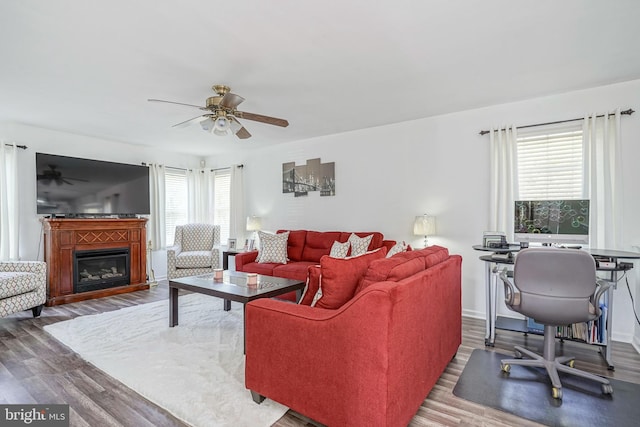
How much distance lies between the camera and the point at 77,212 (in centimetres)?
482

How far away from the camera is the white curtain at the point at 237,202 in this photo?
6234 mm

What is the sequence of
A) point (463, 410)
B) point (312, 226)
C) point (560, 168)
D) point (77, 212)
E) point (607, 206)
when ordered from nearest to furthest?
point (463, 410) → point (607, 206) → point (560, 168) → point (77, 212) → point (312, 226)

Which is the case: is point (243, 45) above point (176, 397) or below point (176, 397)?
above

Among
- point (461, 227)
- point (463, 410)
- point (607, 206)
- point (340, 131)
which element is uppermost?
point (340, 131)

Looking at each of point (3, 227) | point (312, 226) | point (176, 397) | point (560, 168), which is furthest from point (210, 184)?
point (560, 168)

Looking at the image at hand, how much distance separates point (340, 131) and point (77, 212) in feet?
13.8

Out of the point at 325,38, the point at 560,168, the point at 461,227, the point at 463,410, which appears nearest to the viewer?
the point at 463,410

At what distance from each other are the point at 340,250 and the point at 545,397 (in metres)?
2.61

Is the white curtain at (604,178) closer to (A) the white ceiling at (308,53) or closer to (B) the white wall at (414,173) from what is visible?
(B) the white wall at (414,173)

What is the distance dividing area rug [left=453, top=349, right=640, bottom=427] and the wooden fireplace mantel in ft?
16.3

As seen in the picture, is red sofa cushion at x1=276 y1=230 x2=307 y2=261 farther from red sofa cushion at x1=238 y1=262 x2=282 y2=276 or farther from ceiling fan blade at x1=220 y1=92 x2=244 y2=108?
ceiling fan blade at x1=220 y1=92 x2=244 y2=108

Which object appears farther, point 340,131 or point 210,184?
point 210,184

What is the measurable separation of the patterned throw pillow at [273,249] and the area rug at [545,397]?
286cm

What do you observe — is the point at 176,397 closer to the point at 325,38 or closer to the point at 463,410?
the point at 463,410
